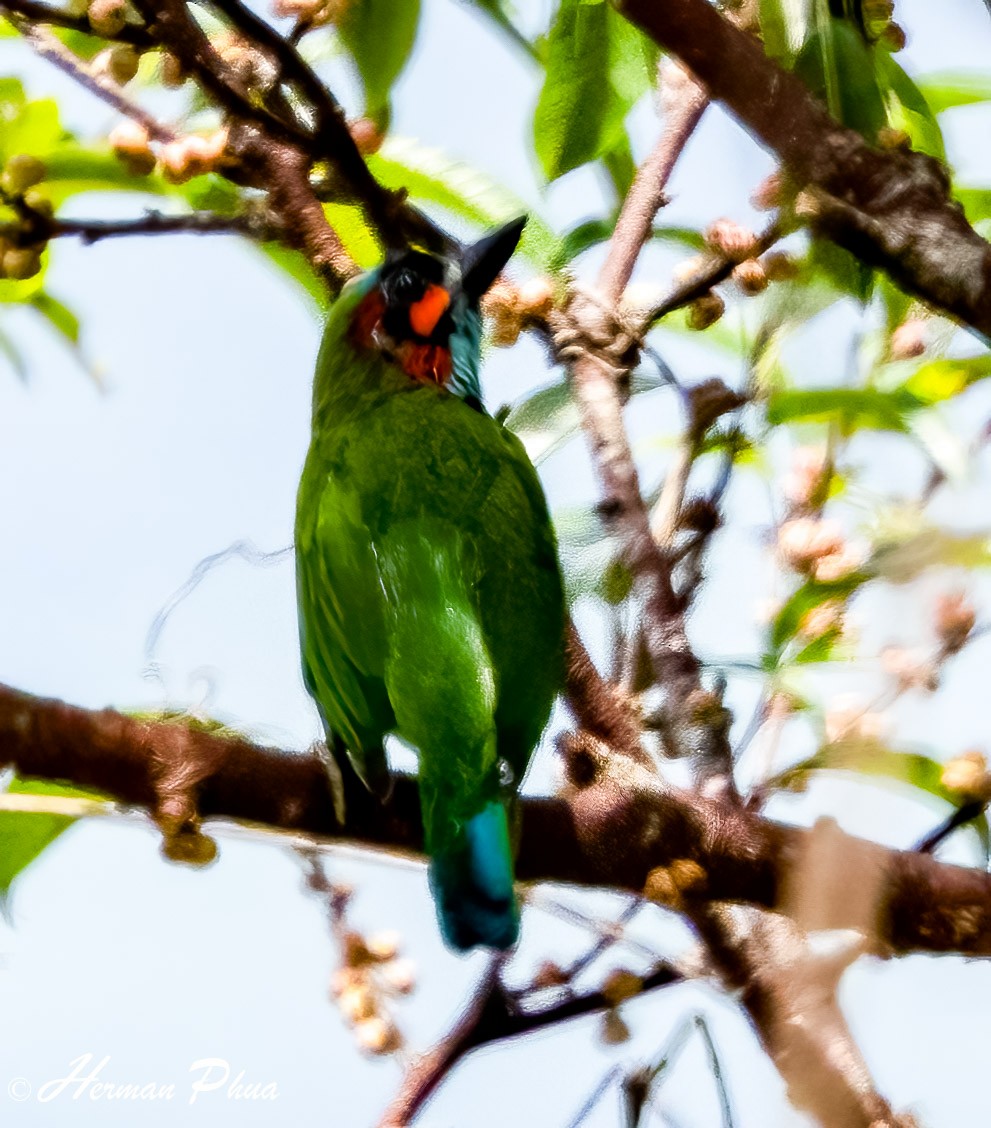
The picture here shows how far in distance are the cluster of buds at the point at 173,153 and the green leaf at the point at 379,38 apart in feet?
1.10

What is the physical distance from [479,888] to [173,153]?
134cm

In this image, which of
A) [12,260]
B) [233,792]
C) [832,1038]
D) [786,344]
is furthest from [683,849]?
[12,260]

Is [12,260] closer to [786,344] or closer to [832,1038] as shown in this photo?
[786,344]

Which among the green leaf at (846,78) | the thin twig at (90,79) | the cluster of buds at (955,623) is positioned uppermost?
the thin twig at (90,79)

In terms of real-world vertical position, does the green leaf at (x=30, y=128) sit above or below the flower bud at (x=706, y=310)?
above

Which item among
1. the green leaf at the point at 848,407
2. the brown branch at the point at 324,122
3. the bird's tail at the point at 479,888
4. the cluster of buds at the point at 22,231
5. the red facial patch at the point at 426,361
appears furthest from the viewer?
the red facial patch at the point at 426,361

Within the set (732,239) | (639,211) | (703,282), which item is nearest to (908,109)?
(732,239)

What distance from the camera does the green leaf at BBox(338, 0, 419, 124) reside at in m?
2.04

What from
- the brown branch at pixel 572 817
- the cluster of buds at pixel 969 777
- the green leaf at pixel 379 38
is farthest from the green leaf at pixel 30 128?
the cluster of buds at pixel 969 777

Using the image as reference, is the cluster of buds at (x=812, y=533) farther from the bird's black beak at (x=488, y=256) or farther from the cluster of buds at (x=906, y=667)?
the cluster of buds at (x=906, y=667)

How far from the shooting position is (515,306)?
2.53 m

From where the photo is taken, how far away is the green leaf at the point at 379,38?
2.04 meters

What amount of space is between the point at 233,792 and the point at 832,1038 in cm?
75

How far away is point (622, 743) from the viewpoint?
2.09 m
